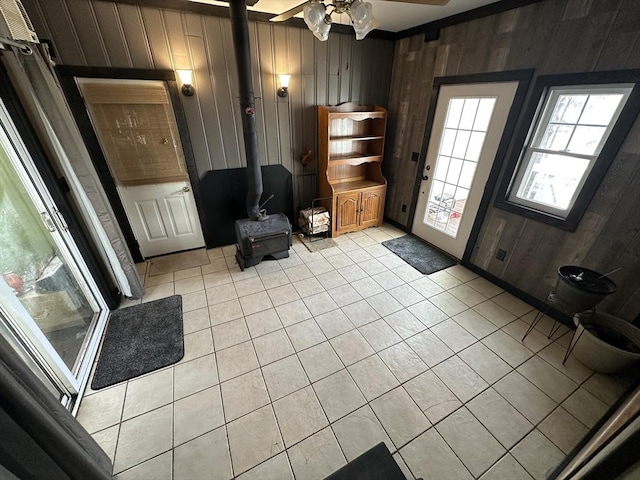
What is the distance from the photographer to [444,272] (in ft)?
10.1

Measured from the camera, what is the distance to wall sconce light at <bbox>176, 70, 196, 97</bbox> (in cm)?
269

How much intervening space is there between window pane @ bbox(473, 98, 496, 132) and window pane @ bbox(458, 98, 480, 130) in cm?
5

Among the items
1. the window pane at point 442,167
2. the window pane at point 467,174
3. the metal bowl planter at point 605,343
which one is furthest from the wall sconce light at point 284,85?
the metal bowl planter at point 605,343

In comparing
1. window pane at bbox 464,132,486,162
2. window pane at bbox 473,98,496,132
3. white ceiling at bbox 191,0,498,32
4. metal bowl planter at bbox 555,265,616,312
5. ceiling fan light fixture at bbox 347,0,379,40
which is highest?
white ceiling at bbox 191,0,498,32

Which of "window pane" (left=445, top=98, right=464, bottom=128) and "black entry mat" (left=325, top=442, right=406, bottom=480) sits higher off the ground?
"window pane" (left=445, top=98, right=464, bottom=128)

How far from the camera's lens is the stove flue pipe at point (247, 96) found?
2.29 meters

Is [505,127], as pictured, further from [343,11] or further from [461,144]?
[343,11]

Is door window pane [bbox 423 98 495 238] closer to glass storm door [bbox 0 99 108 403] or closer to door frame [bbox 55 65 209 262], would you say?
door frame [bbox 55 65 209 262]

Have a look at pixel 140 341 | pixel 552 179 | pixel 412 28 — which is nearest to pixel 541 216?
pixel 552 179

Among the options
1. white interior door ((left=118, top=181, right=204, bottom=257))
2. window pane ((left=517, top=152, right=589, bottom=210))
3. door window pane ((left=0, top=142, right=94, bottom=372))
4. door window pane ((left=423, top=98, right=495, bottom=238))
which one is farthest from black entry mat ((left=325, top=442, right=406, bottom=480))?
white interior door ((left=118, top=181, right=204, bottom=257))

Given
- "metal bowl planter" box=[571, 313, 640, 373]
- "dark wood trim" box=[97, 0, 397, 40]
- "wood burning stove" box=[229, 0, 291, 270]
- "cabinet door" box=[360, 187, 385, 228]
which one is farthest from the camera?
"cabinet door" box=[360, 187, 385, 228]

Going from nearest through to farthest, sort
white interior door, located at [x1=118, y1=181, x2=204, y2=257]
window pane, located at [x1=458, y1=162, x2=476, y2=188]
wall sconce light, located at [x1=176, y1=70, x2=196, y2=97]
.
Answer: wall sconce light, located at [x1=176, y1=70, x2=196, y2=97] → window pane, located at [x1=458, y1=162, x2=476, y2=188] → white interior door, located at [x1=118, y1=181, x2=204, y2=257]

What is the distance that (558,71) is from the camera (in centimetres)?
208

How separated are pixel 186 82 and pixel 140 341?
2584 mm
